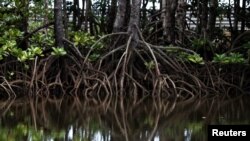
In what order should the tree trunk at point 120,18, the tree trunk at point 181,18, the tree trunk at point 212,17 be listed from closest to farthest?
the tree trunk at point 120,18 < the tree trunk at point 181,18 < the tree trunk at point 212,17

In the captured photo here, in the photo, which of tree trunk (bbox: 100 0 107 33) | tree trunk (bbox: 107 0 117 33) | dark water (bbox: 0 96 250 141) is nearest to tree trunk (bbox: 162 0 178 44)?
tree trunk (bbox: 107 0 117 33)

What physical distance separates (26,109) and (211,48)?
480 centimetres

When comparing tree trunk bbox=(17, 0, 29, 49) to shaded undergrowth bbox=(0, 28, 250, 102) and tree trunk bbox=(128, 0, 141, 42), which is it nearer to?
shaded undergrowth bbox=(0, 28, 250, 102)

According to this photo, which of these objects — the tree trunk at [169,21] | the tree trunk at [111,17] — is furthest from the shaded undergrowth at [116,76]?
the tree trunk at [111,17]

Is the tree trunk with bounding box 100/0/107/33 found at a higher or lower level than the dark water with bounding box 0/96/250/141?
higher

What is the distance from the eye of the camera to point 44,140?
5277 mm

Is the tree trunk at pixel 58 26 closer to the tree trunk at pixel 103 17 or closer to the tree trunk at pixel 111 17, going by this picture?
the tree trunk at pixel 111 17

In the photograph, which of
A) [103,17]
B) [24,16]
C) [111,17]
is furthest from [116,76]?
[103,17]

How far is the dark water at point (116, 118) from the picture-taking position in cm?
558

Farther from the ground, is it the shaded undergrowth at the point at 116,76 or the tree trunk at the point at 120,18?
the tree trunk at the point at 120,18

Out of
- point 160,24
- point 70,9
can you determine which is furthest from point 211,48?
point 70,9

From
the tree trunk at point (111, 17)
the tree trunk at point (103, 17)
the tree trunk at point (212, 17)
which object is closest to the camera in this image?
the tree trunk at point (212, 17)

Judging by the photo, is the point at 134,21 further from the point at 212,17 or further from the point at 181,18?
the point at 212,17

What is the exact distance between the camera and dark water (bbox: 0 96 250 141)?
18.3ft
